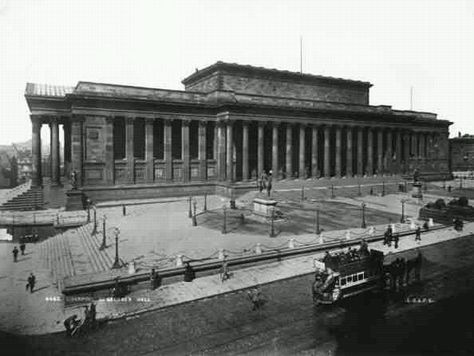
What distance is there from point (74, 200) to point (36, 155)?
10.4 m

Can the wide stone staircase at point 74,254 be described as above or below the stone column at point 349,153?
below

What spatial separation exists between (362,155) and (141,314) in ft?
167

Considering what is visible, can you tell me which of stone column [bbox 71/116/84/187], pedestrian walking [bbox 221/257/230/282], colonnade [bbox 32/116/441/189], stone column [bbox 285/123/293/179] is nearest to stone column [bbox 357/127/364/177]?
colonnade [bbox 32/116/441/189]

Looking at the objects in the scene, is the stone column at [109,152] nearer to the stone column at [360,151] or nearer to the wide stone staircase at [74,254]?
the wide stone staircase at [74,254]

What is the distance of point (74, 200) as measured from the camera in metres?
36.2

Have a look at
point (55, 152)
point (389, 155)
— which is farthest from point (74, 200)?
point (389, 155)

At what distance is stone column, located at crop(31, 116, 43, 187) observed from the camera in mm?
41375

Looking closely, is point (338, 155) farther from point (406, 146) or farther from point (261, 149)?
point (406, 146)

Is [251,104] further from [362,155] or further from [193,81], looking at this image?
[362,155]

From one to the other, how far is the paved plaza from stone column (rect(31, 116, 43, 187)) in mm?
11432

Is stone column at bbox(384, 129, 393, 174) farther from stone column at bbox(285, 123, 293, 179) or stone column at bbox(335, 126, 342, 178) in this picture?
stone column at bbox(285, 123, 293, 179)

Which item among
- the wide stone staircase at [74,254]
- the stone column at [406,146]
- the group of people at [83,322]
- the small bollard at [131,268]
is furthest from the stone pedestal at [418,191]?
the group of people at [83,322]

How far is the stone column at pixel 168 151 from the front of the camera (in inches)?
1750

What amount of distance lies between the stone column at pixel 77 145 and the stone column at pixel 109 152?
262 cm
